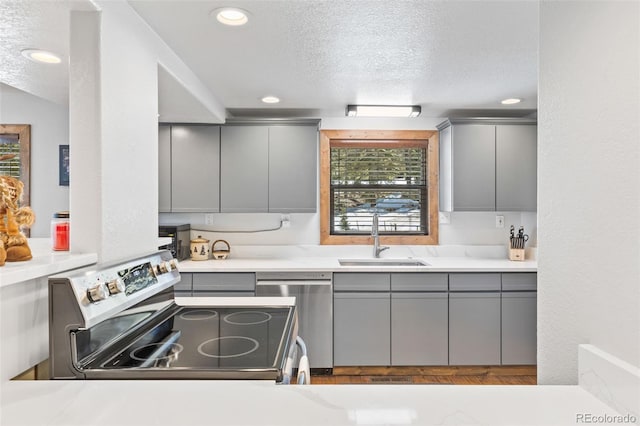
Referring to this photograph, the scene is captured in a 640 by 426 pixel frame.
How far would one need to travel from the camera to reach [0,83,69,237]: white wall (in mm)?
3359

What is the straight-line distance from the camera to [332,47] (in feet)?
6.88

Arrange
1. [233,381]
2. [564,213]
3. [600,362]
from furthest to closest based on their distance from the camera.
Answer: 1. [233,381]
2. [564,213]
3. [600,362]

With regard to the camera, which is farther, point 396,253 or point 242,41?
point 396,253

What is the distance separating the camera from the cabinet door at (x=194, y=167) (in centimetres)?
341

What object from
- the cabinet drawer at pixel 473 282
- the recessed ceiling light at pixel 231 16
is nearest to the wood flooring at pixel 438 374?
the cabinet drawer at pixel 473 282

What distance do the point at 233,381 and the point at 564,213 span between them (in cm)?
102

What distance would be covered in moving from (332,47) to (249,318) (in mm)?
1517

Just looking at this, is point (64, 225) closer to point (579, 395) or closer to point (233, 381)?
point (233, 381)

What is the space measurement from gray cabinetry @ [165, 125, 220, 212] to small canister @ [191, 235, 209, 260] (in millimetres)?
300

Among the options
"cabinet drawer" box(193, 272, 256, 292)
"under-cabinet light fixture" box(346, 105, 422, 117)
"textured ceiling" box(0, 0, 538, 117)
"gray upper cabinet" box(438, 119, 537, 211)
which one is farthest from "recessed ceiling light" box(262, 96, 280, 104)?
"gray upper cabinet" box(438, 119, 537, 211)

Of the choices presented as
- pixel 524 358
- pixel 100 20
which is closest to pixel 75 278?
pixel 100 20

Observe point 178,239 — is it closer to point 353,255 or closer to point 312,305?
point 312,305

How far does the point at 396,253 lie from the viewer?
12.3ft

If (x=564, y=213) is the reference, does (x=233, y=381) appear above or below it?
below
